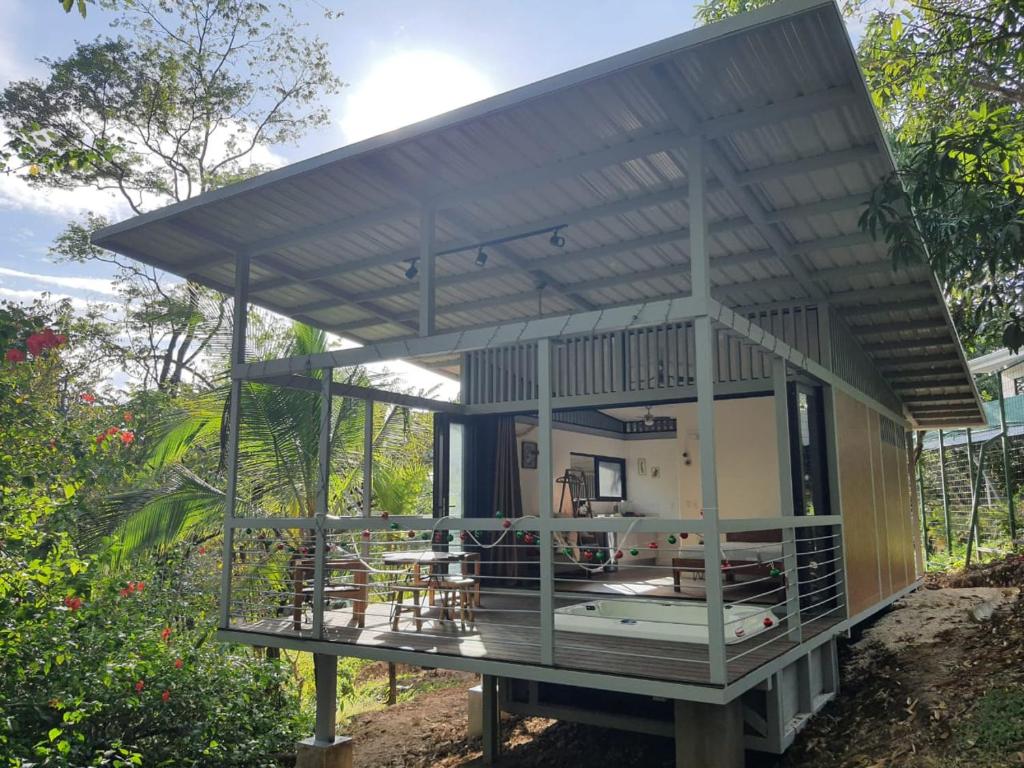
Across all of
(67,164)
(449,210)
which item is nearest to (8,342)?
(67,164)

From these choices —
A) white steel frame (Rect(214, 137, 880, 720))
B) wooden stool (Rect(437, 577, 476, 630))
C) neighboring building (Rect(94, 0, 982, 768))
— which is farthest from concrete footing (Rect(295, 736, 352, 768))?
wooden stool (Rect(437, 577, 476, 630))

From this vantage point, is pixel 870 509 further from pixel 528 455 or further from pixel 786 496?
pixel 528 455

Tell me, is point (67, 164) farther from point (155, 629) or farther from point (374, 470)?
point (374, 470)

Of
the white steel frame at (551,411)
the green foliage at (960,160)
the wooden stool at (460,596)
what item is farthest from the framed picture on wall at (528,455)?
the green foliage at (960,160)

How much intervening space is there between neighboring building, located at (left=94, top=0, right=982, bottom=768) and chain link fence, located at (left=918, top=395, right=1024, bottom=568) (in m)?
3.03

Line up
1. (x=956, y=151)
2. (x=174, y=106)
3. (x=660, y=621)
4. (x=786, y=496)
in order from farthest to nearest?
(x=174, y=106), (x=660, y=621), (x=786, y=496), (x=956, y=151)

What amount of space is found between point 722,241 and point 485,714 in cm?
496

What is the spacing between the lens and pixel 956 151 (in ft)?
15.5

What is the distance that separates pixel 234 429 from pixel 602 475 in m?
7.97

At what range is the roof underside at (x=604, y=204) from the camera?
436cm

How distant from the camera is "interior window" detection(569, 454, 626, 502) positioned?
1288cm

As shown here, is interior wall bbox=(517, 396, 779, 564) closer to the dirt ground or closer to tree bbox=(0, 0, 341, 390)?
the dirt ground

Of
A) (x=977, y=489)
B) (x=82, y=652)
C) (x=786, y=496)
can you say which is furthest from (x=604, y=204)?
(x=977, y=489)

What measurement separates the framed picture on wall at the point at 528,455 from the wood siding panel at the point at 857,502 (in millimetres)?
4331
